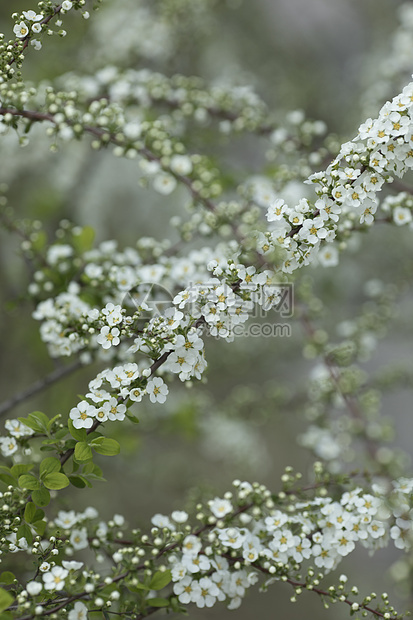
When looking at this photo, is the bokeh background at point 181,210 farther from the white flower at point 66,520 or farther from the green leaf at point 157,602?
the green leaf at point 157,602

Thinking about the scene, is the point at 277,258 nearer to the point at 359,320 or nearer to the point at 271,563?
the point at 271,563

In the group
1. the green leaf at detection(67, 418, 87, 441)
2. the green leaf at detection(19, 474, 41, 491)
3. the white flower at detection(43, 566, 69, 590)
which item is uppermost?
the green leaf at detection(67, 418, 87, 441)

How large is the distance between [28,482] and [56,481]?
0.05 metres

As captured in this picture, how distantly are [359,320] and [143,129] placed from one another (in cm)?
88

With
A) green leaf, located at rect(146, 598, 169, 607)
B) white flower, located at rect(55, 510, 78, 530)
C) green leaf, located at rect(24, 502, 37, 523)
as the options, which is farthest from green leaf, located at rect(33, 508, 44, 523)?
green leaf, located at rect(146, 598, 169, 607)

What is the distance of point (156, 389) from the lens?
988mm

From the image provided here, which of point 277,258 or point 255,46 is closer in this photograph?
point 277,258

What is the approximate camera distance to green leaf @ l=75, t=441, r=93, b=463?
0.95 m

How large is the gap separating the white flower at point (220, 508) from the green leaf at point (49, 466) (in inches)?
11.5

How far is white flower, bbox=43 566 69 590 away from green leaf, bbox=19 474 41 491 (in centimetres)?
13

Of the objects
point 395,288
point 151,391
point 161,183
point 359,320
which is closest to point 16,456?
point 151,391

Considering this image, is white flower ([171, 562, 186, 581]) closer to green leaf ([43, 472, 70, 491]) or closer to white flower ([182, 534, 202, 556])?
white flower ([182, 534, 202, 556])

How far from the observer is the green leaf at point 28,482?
96 centimetres

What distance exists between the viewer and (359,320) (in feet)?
5.92
